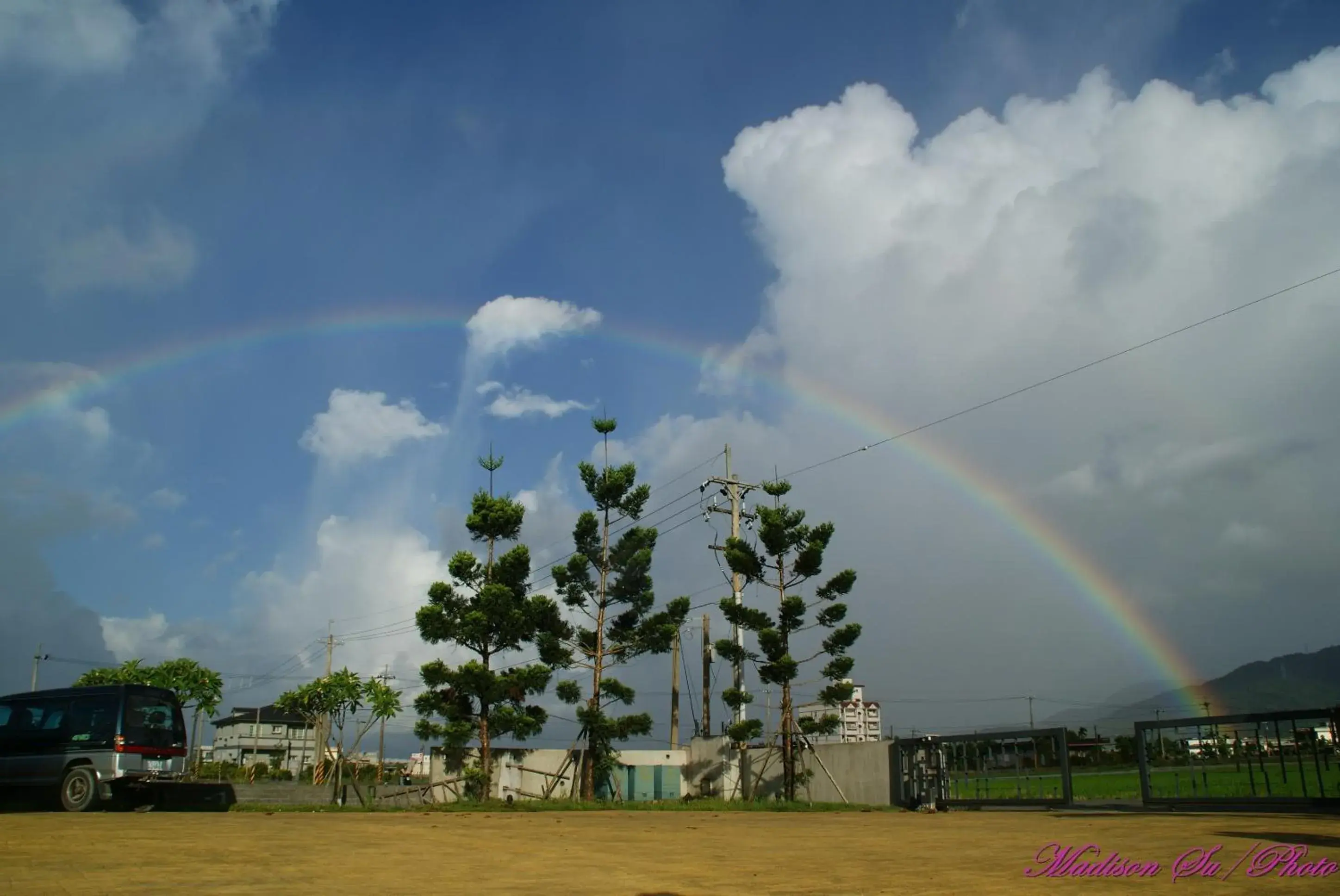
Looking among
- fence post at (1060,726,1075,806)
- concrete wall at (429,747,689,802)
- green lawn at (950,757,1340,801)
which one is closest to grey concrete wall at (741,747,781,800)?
concrete wall at (429,747,689,802)

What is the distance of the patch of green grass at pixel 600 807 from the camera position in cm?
1711

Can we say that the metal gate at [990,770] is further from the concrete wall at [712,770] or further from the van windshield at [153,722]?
the van windshield at [153,722]

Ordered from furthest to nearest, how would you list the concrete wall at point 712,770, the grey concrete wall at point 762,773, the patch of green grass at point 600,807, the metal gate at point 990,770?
the concrete wall at point 712,770 < the grey concrete wall at point 762,773 < the metal gate at point 990,770 < the patch of green grass at point 600,807

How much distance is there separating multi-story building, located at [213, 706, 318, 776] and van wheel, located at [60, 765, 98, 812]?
6085 centimetres

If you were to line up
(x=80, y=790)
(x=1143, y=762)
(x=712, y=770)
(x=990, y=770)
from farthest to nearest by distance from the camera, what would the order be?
1. (x=712, y=770)
2. (x=990, y=770)
3. (x=1143, y=762)
4. (x=80, y=790)

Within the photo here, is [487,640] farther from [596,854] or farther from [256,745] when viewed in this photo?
[256,745]

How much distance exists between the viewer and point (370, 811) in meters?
16.2

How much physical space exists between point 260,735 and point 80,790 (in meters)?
69.0

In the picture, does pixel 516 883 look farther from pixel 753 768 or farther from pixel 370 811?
pixel 753 768

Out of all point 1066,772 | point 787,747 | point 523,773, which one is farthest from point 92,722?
point 1066,772

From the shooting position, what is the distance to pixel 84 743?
43.6ft

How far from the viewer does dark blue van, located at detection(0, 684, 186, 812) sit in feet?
43.3
